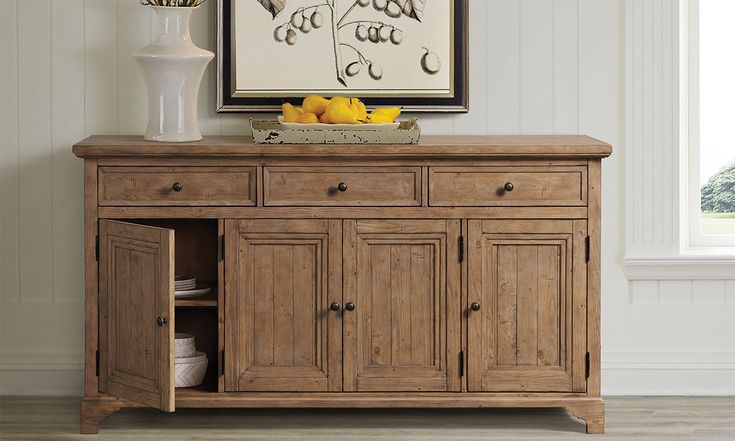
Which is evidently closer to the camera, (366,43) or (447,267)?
(447,267)

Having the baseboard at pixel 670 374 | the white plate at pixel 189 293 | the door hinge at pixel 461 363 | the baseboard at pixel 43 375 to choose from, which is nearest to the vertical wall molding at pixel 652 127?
the baseboard at pixel 670 374

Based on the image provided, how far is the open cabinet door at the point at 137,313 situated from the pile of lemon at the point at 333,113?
60 centimetres

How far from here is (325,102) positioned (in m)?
3.35

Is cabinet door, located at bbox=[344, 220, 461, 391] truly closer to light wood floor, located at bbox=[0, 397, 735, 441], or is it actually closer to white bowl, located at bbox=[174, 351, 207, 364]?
light wood floor, located at bbox=[0, 397, 735, 441]

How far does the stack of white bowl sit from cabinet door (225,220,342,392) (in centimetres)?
16

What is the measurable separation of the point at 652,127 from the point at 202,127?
1.62 m

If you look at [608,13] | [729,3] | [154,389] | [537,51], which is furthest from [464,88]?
[154,389]

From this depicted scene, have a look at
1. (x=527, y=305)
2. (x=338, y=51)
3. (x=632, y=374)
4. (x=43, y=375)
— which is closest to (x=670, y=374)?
(x=632, y=374)

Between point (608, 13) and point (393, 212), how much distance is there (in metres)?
1.15

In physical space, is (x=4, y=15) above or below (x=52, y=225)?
A: above

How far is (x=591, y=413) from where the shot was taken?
327cm

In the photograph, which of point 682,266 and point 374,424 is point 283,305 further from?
A: point 682,266

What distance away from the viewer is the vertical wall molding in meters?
3.65

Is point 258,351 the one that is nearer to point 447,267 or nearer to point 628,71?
point 447,267
